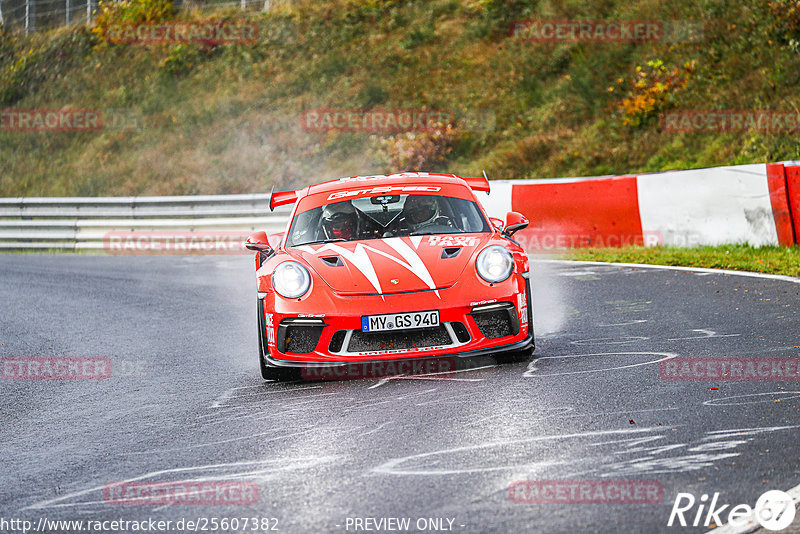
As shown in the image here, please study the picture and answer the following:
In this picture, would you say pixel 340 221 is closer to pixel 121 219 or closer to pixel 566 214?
pixel 566 214

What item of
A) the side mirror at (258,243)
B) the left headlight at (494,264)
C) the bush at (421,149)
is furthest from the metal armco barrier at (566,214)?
the side mirror at (258,243)

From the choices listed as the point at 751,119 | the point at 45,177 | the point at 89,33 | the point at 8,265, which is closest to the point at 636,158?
the point at 751,119

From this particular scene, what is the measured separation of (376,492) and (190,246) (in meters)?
15.1

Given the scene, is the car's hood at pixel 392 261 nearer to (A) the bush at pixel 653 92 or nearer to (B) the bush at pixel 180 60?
(A) the bush at pixel 653 92

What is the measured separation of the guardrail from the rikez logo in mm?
13994

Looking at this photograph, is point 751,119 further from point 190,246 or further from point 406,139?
point 190,246

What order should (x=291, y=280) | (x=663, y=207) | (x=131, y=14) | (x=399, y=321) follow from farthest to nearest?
(x=131, y=14)
(x=663, y=207)
(x=291, y=280)
(x=399, y=321)

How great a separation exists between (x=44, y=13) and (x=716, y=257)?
107ft

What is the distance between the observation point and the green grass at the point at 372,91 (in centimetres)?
1994

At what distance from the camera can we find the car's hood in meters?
6.28

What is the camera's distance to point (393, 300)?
20.2ft

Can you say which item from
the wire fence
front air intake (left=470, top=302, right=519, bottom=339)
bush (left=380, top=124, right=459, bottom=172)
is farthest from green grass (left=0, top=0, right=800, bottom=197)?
front air intake (left=470, top=302, right=519, bottom=339)

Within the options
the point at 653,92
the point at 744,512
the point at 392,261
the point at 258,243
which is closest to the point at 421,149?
the point at 653,92

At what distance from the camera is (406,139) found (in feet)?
76.8
